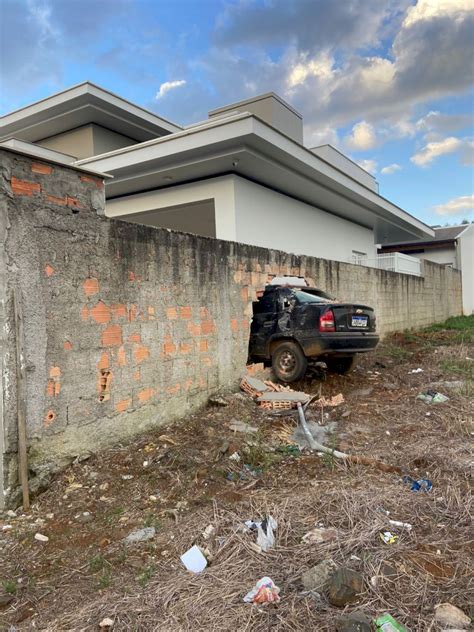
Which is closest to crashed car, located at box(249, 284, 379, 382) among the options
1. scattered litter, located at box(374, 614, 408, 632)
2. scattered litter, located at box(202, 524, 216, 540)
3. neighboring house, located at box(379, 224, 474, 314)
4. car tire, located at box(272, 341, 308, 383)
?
car tire, located at box(272, 341, 308, 383)

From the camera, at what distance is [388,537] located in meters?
2.81

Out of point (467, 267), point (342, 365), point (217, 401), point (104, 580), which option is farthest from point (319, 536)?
point (467, 267)

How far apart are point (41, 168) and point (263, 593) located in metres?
3.51

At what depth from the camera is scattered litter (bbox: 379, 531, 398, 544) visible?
278 cm

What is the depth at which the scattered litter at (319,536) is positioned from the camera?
2.79 metres

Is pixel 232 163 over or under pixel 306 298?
over

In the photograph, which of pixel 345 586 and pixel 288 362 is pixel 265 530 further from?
pixel 288 362

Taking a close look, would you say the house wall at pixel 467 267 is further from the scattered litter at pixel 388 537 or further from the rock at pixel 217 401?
the scattered litter at pixel 388 537

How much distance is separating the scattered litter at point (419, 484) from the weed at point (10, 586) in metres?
2.77

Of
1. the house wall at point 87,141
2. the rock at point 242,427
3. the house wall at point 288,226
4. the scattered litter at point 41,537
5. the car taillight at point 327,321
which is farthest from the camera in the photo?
the house wall at point 87,141

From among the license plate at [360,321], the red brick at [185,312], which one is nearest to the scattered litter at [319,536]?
the red brick at [185,312]

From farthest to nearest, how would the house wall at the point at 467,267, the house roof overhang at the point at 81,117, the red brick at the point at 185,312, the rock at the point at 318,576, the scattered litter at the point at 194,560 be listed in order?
the house wall at the point at 467,267
the house roof overhang at the point at 81,117
the red brick at the point at 185,312
the scattered litter at the point at 194,560
the rock at the point at 318,576

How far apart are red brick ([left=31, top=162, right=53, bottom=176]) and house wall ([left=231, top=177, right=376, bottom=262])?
289 inches

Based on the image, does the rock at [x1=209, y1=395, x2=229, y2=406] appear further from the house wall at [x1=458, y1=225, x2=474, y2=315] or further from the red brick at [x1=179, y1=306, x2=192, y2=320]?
the house wall at [x1=458, y1=225, x2=474, y2=315]
